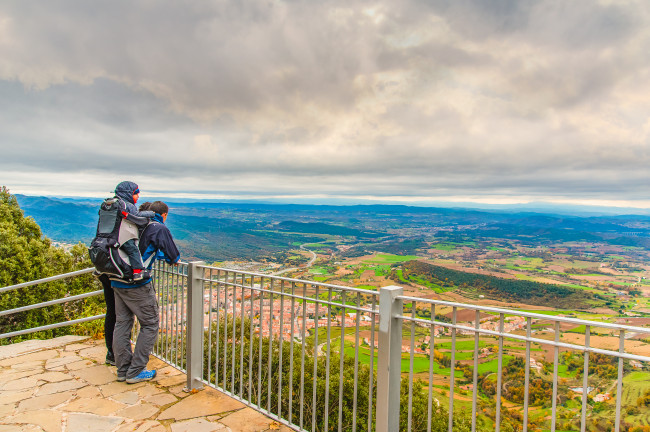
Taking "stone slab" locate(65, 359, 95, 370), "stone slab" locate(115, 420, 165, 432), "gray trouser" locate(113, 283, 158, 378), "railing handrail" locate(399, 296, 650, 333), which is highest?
"railing handrail" locate(399, 296, 650, 333)

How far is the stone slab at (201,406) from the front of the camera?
355 centimetres

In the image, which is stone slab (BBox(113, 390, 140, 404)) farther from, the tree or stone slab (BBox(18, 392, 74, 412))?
the tree

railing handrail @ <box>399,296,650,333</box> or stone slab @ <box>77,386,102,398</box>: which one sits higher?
railing handrail @ <box>399,296,650,333</box>

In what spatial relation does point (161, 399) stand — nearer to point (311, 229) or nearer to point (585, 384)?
A: point (585, 384)

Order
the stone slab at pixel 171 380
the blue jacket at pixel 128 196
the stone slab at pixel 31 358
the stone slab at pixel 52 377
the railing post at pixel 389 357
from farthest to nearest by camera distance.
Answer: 1. the stone slab at pixel 31 358
2. the stone slab at pixel 52 377
3. the stone slab at pixel 171 380
4. the blue jacket at pixel 128 196
5. the railing post at pixel 389 357

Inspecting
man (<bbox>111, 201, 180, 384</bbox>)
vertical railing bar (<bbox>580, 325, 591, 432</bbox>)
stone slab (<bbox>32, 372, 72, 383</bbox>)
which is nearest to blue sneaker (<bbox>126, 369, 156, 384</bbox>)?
man (<bbox>111, 201, 180, 384</bbox>)

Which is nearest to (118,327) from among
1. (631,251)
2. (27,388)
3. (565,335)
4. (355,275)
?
(27,388)

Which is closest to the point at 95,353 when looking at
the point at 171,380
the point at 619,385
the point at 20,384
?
the point at 20,384

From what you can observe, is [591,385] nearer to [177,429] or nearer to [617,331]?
[617,331]

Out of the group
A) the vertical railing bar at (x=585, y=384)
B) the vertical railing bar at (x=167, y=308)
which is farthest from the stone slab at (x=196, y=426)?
the vertical railing bar at (x=585, y=384)

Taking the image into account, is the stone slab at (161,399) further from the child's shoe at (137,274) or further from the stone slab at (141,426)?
the child's shoe at (137,274)

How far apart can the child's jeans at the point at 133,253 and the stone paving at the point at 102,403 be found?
1.45 metres

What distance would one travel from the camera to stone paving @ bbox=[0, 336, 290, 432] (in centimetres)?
336

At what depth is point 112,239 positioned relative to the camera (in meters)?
3.77
